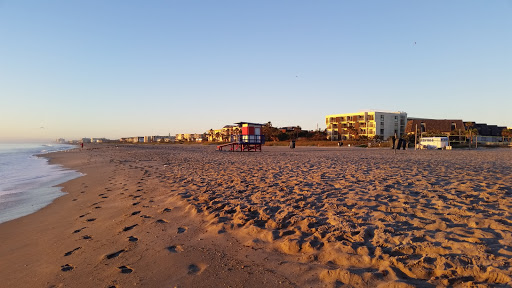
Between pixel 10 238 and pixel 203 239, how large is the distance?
3.52 metres

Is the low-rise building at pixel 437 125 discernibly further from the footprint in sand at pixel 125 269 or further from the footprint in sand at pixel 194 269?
the footprint in sand at pixel 125 269

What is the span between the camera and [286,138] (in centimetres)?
7731

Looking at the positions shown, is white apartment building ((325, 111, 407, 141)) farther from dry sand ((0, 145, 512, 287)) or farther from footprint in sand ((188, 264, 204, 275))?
footprint in sand ((188, 264, 204, 275))

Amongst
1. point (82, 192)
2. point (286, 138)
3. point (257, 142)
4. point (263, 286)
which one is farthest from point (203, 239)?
point (286, 138)

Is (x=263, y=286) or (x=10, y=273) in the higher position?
(x=263, y=286)

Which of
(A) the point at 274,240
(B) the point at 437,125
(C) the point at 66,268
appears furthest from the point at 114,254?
(B) the point at 437,125

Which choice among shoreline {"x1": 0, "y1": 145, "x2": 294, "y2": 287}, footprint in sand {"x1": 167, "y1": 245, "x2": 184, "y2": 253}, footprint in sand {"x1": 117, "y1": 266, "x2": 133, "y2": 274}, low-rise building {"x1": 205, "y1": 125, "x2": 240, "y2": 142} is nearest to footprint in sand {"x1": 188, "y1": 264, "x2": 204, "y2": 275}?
shoreline {"x1": 0, "y1": 145, "x2": 294, "y2": 287}

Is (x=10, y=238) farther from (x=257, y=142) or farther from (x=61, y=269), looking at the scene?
(x=257, y=142)

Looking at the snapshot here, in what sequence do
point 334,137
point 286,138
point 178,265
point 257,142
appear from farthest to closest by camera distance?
point 334,137 < point 286,138 < point 257,142 < point 178,265

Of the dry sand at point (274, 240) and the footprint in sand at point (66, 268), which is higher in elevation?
the dry sand at point (274, 240)

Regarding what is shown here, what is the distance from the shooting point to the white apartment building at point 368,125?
83.4 metres

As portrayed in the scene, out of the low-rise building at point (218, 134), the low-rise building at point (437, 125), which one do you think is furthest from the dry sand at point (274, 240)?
the low-rise building at point (218, 134)

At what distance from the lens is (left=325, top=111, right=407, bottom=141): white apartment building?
8344 centimetres

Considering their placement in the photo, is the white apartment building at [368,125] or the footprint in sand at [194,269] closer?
the footprint in sand at [194,269]
